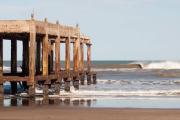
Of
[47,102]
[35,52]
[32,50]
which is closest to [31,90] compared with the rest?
[47,102]

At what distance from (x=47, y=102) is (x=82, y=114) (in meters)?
6.89

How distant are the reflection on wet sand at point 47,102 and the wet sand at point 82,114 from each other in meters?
2.58

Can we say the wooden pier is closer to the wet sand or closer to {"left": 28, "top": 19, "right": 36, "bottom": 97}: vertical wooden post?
{"left": 28, "top": 19, "right": 36, "bottom": 97}: vertical wooden post

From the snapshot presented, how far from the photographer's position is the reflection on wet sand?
29188mm

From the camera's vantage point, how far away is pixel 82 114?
23828 mm

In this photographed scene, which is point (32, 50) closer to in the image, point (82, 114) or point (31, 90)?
point (31, 90)

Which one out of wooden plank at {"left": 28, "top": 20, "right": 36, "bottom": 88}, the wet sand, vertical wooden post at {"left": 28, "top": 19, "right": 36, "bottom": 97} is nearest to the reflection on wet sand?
vertical wooden post at {"left": 28, "top": 19, "right": 36, "bottom": 97}

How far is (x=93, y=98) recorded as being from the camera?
33.1m

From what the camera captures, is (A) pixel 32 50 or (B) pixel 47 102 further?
(A) pixel 32 50

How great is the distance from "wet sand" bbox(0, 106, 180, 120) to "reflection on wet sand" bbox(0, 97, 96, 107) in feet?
8.47

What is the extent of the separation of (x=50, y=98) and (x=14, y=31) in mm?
4457

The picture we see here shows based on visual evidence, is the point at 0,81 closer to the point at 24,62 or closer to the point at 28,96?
the point at 28,96

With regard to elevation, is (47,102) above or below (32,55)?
below

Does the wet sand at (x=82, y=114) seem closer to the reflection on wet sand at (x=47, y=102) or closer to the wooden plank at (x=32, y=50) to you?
the reflection on wet sand at (x=47, y=102)
